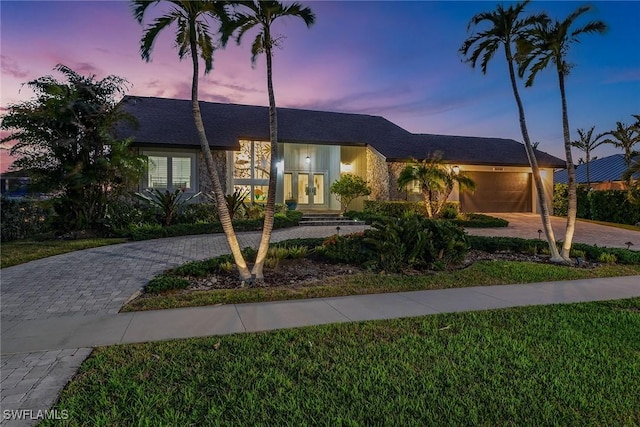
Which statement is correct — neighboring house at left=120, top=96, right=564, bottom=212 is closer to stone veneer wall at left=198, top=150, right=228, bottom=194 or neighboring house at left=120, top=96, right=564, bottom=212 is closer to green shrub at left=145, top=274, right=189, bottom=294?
stone veneer wall at left=198, top=150, right=228, bottom=194

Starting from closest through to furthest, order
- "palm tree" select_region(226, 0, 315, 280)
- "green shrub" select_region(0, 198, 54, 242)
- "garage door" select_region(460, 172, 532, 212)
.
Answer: "palm tree" select_region(226, 0, 315, 280) < "green shrub" select_region(0, 198, 54, 242) < "garage door" select_region(460, 172, 532, 212)

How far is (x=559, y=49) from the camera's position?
780 centimetres

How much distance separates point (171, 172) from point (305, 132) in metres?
7.40

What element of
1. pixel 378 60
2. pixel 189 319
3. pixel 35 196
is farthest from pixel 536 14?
pixel 35 196

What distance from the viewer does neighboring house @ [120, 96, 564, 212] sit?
16812 millimetres

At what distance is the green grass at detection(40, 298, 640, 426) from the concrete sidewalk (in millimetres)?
372

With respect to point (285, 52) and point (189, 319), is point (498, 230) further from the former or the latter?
point (189, 319)

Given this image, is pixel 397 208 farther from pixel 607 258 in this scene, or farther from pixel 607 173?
pixel 607 173

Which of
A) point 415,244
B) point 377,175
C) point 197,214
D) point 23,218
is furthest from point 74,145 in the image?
point 377,175

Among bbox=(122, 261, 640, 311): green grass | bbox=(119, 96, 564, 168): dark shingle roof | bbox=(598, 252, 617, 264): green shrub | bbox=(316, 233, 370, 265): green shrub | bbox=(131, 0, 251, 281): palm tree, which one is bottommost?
bbox=(122, 261, 640, 311): green grass

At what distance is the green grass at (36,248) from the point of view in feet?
27.6

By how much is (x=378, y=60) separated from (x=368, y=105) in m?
10.2

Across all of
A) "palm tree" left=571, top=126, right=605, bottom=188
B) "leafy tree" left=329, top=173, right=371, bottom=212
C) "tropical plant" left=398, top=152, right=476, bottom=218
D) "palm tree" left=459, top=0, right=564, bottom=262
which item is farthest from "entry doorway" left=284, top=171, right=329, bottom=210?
"palm tree" left=571, top=126, right=605, bottom=188

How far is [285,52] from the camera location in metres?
6.23
